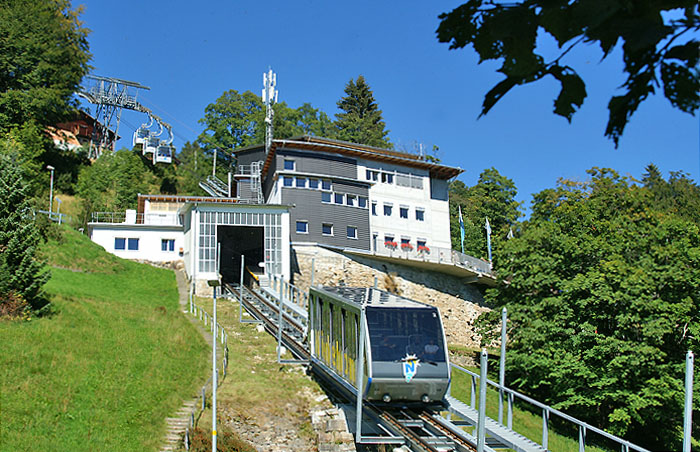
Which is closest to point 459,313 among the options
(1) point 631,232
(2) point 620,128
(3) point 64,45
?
(1) point 631,232

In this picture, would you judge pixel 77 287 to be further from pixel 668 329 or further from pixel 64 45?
pixel 64 45

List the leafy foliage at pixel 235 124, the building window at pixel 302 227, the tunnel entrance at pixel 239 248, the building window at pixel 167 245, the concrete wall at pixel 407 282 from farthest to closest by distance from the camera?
1. the leafy foliage at pixel 235 124
2. the building window at pixel 167 245
3. the tunnel entrance at pixel 239 248
4. the building window at pixel 302 227
5. the concrete wall at pixel 407 282

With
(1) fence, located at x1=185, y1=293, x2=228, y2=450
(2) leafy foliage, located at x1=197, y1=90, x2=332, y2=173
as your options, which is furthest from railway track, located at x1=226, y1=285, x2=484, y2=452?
(2) leafy foliage, located at x1=197, y1=90, x2=332, y2=173

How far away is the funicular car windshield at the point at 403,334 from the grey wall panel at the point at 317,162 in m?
33.3

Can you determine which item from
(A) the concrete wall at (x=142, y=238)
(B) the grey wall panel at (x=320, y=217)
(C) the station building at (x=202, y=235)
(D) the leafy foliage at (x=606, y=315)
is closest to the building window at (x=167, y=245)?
(C) the station building at (x=202, y=235)

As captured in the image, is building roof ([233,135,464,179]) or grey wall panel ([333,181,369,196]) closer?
building roof ([233,135,464,179])

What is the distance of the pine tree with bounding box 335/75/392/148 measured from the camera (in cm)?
9256

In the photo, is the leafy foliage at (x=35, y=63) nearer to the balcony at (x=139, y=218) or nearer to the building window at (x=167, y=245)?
the balcony at (x=139, y=218)

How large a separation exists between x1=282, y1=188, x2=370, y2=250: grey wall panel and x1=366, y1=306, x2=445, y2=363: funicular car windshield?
102 ft

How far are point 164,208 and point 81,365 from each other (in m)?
37.5

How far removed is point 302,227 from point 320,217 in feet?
5.34

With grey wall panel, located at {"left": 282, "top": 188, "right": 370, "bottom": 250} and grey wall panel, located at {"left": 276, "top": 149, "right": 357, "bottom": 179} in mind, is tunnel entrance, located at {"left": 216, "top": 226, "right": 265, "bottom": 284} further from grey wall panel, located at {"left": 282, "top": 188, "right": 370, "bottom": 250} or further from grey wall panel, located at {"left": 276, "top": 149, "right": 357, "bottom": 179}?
grey wall panel, located at {"left": 276, "top": 149, "right": 357, "bottom": 179}

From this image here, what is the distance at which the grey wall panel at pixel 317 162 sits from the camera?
172 feet

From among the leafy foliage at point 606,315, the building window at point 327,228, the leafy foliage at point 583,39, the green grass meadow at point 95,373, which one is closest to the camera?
the leafy foliage at point 583,39
